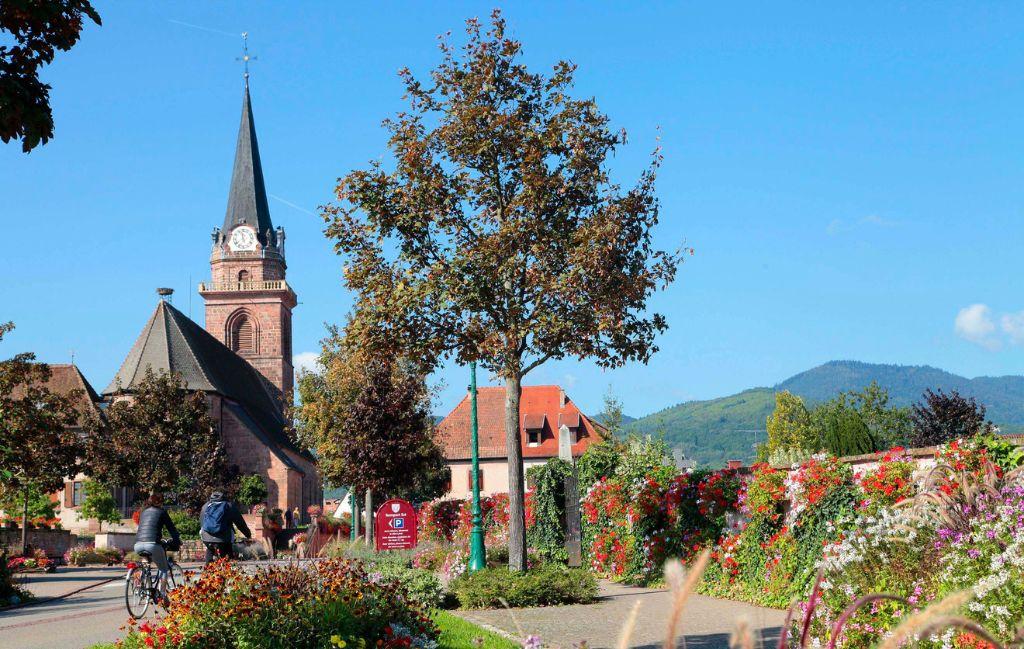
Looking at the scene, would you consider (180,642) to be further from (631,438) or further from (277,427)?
(277,427)

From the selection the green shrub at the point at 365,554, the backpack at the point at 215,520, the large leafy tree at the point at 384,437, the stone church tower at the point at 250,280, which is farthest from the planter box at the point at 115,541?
the stone church tower at the point at 250,280

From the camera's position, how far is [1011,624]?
6.93m

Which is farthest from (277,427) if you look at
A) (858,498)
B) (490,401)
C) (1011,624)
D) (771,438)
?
(1011,624)

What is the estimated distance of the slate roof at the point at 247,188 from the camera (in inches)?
3775

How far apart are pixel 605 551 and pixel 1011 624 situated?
50.0 feet

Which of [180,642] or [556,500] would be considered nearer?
[180,642]

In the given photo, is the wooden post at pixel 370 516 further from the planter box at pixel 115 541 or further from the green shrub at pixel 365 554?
the planter box at pixel 115 541

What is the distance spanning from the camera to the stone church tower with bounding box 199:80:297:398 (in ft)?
302

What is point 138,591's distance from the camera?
17.1m

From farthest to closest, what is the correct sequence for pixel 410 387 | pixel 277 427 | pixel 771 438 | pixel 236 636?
1. pixel 277 427
2. pixel 771 438
3. pixel 410 387
4. pixel 236 636

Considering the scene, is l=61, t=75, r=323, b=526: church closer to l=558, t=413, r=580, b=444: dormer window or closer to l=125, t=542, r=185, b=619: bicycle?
l=558, t=413, r=580, b=444: dormer window

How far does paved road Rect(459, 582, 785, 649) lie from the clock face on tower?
81.6m

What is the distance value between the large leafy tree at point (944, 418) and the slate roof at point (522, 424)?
26862 millimetres

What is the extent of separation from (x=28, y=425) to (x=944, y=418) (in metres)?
30.2
